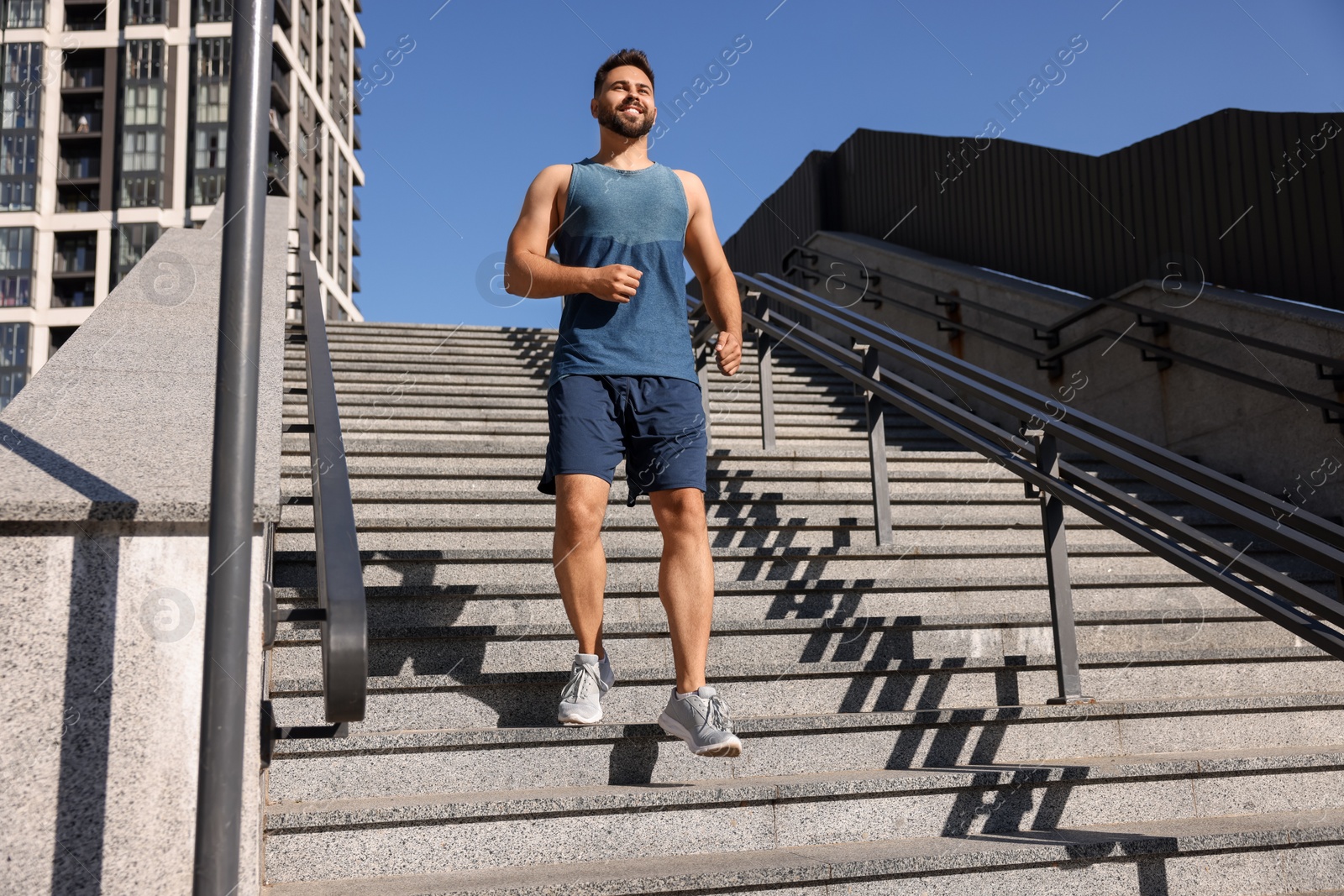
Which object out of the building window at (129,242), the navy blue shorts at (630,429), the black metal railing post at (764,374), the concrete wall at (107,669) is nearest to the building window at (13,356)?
the building window at (129,242)

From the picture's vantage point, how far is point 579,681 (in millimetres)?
2727

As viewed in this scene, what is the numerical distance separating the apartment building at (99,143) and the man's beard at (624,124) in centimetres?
3923

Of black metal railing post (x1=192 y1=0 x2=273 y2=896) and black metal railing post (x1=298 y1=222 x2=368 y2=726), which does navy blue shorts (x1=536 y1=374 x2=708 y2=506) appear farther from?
black metal railing post (x1=192 y1=0 x2=273 y2=896)

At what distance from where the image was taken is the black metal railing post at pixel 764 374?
5.70 metres

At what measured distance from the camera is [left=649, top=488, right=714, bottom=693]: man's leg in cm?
269

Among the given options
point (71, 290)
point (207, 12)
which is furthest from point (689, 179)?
point (207, 12)

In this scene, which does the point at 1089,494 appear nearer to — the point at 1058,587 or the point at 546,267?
the point at 1058,587

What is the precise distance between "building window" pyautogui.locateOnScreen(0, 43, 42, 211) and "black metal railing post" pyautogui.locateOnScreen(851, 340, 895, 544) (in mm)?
43632

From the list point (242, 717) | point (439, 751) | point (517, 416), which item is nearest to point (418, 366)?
point (517, 416)

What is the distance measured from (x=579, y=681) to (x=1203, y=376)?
14.4ft

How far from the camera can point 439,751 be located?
2629mm

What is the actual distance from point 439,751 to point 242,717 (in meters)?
1.26

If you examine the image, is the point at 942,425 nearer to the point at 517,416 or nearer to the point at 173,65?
the point at 517,416

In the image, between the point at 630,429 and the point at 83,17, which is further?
the point at 83,17
